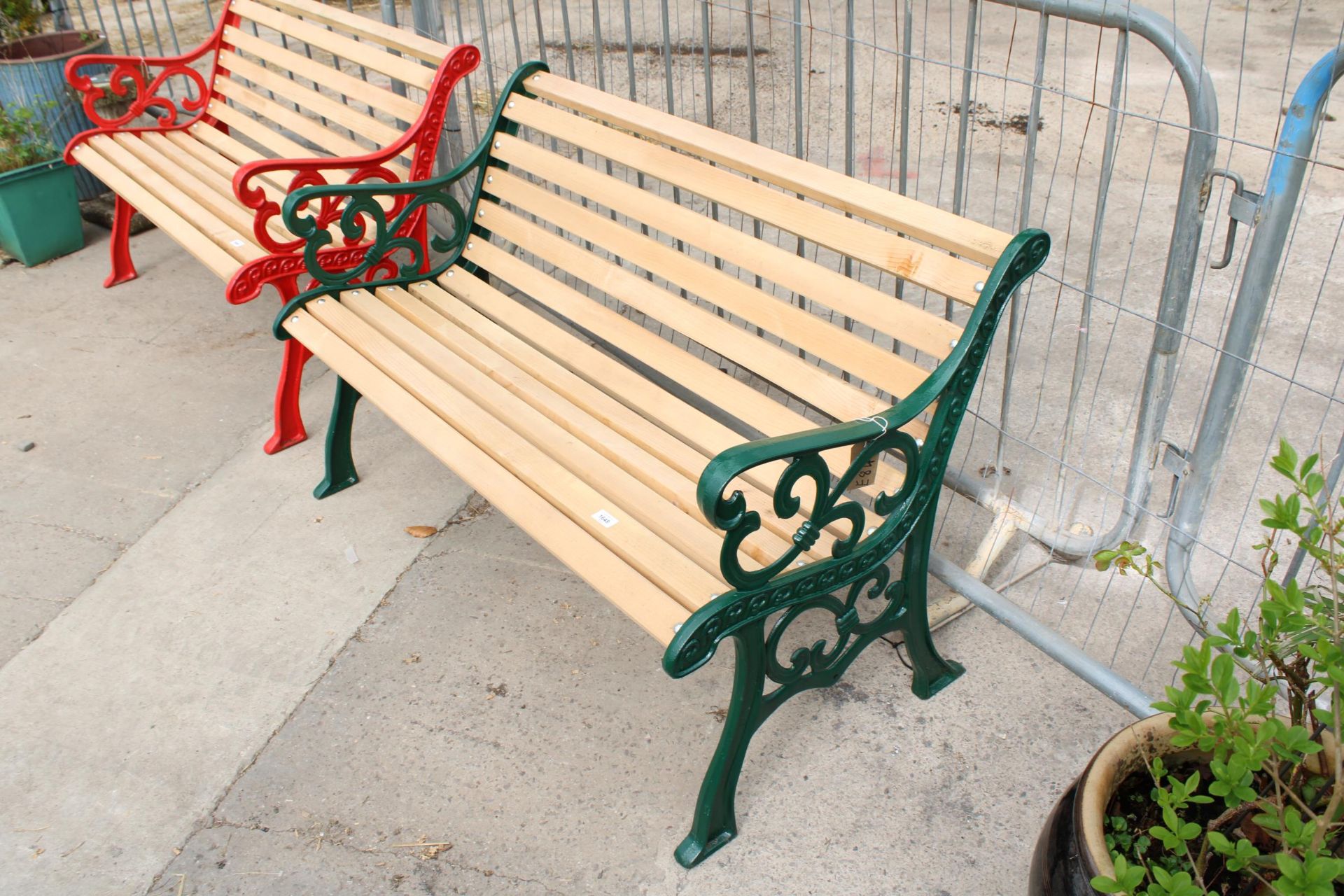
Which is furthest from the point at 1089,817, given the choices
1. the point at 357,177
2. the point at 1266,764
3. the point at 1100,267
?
the point at 1100,267

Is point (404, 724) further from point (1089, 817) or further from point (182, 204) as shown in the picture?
point (182, 204)

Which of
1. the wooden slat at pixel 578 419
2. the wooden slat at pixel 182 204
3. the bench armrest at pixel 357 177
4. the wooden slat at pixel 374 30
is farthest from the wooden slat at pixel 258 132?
the wooden slat at pixel 578 419

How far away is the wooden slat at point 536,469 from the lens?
2.16m

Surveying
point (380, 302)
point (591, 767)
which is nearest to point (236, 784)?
point (591, 767)

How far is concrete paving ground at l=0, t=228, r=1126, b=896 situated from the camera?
2340 mm

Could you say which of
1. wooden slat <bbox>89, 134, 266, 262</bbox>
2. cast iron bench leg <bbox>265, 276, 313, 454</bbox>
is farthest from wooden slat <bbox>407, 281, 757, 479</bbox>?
wooden slat <bbox>89, 134, 266, 262</bbox>

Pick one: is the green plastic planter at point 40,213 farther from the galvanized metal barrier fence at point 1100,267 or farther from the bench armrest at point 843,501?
the bench armrest at point 843,501

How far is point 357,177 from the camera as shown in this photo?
11.7ft

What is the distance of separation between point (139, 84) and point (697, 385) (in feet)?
11.2

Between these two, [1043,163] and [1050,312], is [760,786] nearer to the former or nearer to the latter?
[1050,312]

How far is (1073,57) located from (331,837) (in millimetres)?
6918

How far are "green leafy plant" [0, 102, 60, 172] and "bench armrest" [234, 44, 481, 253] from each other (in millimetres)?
1780

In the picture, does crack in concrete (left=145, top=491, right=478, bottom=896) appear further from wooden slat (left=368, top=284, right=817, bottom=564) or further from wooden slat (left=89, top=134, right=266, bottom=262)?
wooden slat (left=89, top=134, right=266, bottom=262)

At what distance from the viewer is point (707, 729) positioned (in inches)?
103
